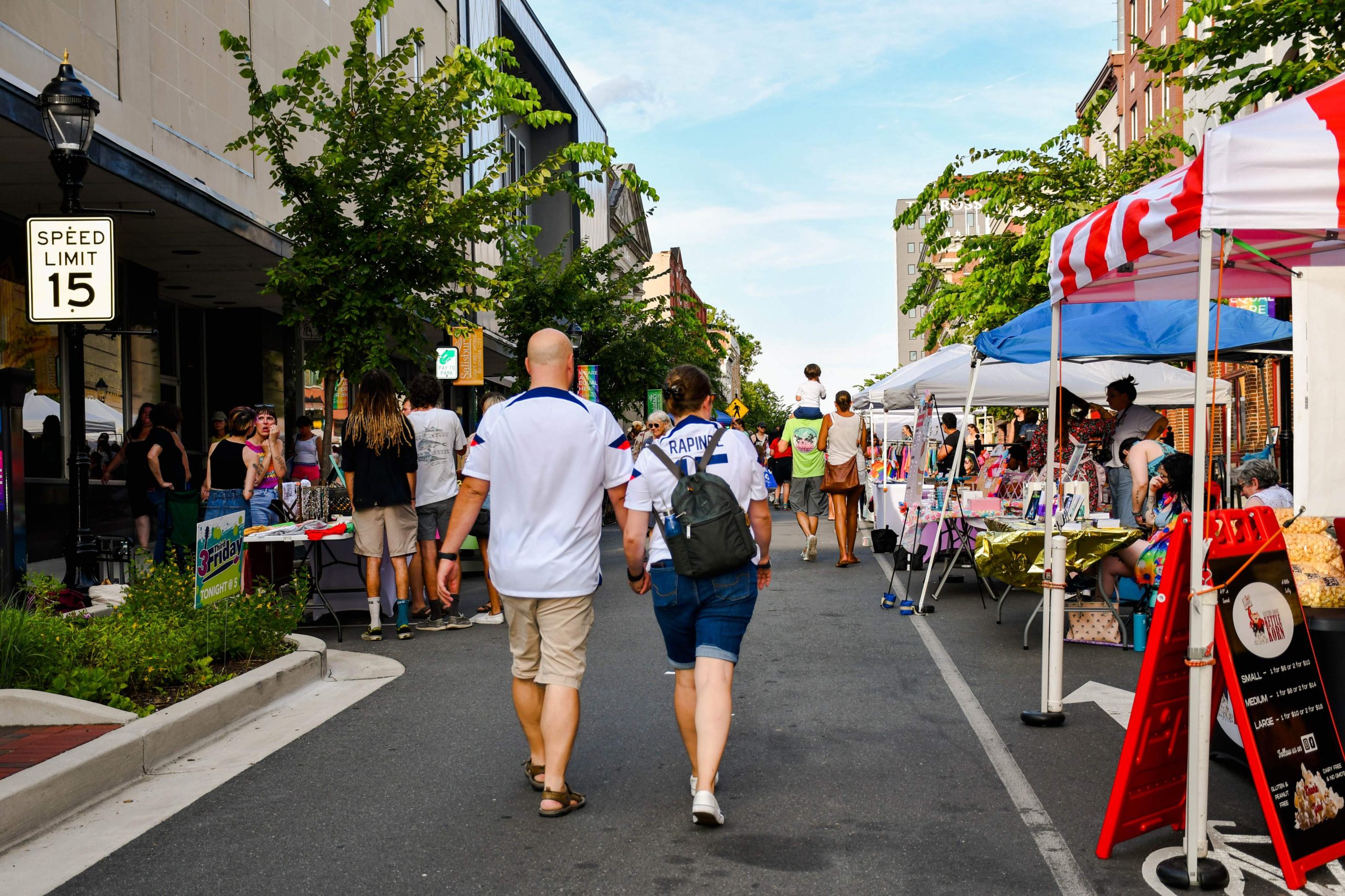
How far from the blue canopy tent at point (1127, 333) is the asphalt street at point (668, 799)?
3.09 meters

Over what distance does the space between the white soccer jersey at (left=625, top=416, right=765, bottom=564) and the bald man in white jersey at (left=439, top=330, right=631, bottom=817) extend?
0.52 ft

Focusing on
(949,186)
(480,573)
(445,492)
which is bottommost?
(480,573)

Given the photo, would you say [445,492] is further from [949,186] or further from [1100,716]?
[949,186]

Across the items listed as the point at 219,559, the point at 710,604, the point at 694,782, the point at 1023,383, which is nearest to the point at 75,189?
the point at 219,559

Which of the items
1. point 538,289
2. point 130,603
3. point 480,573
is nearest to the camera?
point 130,603

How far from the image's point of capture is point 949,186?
20375 mm

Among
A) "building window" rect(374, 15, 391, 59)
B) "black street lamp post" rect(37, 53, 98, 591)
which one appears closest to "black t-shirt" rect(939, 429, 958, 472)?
"black street lamp post" rect(37, 53, 98, 591)

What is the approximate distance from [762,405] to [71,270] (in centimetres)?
13058

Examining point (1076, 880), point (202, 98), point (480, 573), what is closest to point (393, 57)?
point (202, 98)

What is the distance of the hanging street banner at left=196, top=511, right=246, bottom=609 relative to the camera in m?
7.14

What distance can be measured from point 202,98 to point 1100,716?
14.6 metres

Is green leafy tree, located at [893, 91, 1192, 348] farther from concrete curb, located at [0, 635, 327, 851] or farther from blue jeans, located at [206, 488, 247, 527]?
concrete curb, located at [0, 635, 327, 851]

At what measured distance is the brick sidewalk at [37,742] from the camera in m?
5.08

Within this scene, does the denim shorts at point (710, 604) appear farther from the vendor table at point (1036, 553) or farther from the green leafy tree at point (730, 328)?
the green leafy tree at point (730, 328)
